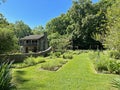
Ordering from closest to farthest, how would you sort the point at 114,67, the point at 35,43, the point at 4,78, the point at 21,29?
the point at 4,78
the point at 114,67
the point at 35,43
the point at 21,29

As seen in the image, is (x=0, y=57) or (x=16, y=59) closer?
(x=0, y=57)

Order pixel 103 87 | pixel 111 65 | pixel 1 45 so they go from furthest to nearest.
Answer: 1. pixel 1 45
2. pixel 111 65
3. pixel 103 87

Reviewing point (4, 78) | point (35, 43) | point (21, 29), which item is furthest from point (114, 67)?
point (21, 29)

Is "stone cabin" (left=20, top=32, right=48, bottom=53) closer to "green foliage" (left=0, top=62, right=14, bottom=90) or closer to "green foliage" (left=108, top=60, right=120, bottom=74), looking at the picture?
"green foliage" (left=108, top=60, right=120, bottom=74)

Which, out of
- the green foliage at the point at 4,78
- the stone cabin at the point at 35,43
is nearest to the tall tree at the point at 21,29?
the stone cabin at the point at 35,43

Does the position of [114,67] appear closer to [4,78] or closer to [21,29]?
[4,78]

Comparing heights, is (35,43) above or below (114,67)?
above

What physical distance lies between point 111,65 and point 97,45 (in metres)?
43.9

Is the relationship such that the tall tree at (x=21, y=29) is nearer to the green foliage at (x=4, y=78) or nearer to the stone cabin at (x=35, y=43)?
the stone cabin at (x=35, y=43)

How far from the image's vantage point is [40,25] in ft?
323

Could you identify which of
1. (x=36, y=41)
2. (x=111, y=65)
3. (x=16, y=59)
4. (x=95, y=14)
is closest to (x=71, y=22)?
(x=95, y=14)

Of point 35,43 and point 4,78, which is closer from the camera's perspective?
point 4,78

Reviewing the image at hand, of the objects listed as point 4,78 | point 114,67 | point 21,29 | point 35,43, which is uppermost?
point 21,29

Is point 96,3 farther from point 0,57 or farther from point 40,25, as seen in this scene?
point 0,57
